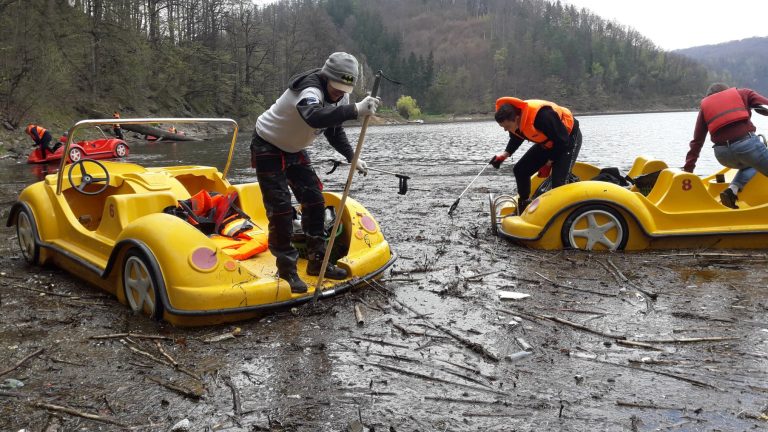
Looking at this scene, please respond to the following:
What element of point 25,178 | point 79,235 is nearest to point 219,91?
point 25,178

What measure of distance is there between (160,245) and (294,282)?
42.8 inches

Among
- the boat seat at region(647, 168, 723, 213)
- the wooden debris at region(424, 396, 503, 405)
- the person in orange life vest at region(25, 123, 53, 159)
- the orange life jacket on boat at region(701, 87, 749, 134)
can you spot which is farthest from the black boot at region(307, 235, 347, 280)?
the person in orange life vest at region(25, 123, 53, 159)

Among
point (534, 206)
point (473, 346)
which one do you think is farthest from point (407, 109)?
point (473, 346)

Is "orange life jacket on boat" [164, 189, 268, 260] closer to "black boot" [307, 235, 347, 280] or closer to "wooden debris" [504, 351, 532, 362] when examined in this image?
"black boot" [307, 235, 347, 280]

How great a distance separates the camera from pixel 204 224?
19.8 feet

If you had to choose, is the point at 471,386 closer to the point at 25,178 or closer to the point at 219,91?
the point at 25,178

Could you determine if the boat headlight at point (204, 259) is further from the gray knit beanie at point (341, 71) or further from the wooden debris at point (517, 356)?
the wooden debris at point (517, 356)

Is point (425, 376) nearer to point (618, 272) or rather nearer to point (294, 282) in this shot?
point (294, 282)

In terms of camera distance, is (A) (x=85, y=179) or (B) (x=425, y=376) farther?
(A) (x=85, y=179)

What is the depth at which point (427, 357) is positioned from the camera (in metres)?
3.97

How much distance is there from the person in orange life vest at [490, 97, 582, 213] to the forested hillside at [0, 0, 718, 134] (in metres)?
28.1

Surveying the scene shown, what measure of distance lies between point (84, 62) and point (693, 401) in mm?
45942

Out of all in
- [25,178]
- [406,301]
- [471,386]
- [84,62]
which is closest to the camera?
[471,386]

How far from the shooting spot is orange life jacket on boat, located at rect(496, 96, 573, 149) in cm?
720
